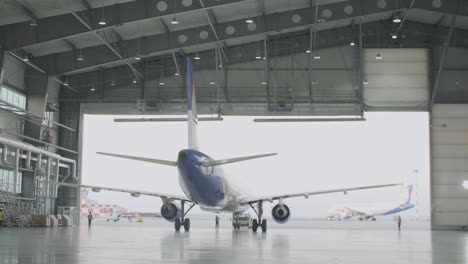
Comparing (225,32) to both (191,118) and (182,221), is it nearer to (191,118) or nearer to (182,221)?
(182,221)

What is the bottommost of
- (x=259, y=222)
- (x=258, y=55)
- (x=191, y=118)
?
(x=259, y=222)

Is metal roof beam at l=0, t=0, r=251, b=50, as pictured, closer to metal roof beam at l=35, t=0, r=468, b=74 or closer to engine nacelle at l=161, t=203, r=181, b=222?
metal roof beam at l=35, t=0, r=468, b=74

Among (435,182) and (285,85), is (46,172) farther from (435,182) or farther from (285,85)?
(435,182)

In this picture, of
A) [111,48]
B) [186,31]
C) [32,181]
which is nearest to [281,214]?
[186,31]

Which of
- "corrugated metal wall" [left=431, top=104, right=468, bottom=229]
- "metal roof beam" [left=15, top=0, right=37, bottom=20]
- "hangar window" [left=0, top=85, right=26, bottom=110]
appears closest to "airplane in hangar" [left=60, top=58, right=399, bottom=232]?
"hangar window" [left=0, top=85, right=26, bottom=110]

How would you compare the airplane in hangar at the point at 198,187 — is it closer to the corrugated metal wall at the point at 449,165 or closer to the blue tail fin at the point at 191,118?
the blue tail fin at the point at 191,118

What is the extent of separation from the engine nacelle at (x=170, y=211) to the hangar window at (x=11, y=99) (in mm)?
12274

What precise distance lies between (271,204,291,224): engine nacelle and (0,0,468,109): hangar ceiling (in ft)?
37.5

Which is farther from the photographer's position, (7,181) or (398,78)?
(398,78)

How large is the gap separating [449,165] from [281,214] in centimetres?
1837

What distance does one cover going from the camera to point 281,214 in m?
30.5

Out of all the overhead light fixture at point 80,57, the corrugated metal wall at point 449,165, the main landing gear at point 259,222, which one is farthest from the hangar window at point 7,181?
the corrugated metal wall at point 449,165

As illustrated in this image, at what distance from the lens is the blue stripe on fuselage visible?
2273 cm

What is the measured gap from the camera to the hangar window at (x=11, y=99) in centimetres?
3609
